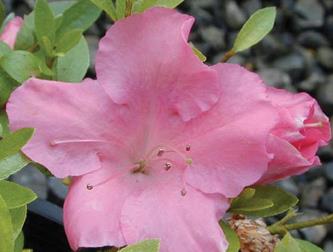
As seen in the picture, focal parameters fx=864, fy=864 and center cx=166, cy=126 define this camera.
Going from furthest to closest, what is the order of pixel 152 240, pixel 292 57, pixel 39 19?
pixel 292 57, pixel 39 19, pixel 152 240

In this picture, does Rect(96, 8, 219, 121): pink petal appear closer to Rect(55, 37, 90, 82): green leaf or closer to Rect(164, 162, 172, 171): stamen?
Rect(164, 162, 172, 171): stamen

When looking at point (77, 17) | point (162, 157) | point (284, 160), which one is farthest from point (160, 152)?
point (77, 17)

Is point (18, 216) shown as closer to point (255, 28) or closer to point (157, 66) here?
point (157, 66)

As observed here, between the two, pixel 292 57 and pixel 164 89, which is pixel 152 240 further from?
pixel 292 57

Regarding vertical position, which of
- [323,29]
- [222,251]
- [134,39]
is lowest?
[323,29]

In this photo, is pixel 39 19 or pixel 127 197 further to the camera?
pixel 39 19

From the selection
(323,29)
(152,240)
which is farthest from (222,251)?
(323,29)
